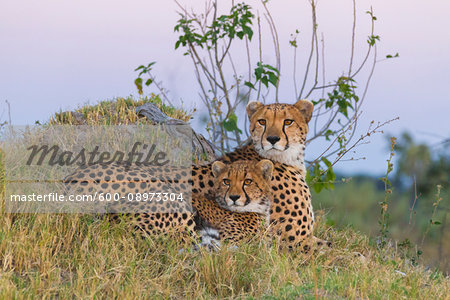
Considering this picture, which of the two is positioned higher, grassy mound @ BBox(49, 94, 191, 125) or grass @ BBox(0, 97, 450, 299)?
grassy mound @ BBox(49, 94, 191, 125)

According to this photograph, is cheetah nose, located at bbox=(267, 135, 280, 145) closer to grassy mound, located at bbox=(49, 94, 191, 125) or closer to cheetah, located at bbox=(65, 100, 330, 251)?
cheetah, located at bbox=(65, 100, 330, 251)

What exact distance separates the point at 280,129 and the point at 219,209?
32.5 inches

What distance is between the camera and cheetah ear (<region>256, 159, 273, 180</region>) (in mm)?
4383

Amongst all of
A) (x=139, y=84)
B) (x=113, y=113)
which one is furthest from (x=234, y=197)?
(x=113, y=113)

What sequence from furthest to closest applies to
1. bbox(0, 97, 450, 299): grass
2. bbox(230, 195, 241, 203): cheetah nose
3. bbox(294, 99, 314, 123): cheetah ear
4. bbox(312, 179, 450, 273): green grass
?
bbox(312, 179, 450, 273): green grass < bbox(294, 99, 314, 123): cheetah ear < bbox(230, 195, 241, 203): cheetah nose < bbox(0, 97, 450, 299): grass

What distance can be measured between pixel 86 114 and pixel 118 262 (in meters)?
4.41

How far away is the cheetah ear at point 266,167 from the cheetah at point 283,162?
99mm

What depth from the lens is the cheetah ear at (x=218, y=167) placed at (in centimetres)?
449

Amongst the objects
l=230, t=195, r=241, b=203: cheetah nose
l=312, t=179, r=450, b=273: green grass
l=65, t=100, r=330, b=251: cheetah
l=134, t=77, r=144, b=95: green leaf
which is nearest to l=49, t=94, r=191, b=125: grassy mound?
l=134, t=77, r=144, b=95: green leaf

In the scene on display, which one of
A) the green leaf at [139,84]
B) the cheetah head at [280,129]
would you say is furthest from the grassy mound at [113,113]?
the cheetah head at [280,129]

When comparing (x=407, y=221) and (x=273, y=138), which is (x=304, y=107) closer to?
(x=273, y=138)

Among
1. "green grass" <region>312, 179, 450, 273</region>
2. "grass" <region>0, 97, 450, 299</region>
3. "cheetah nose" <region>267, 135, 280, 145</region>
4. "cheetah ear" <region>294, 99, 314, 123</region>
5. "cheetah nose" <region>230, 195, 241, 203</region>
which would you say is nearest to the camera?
"grass" <region>0, 97, 450, 299</region>

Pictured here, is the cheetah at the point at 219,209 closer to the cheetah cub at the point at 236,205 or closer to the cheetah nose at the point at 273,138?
the cheetah cub at the point at 236,205

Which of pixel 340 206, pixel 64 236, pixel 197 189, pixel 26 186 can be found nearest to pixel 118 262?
pixel 64 236
